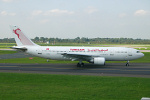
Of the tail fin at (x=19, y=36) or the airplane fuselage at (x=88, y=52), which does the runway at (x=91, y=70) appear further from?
the tail fin at (x=19, y=36)

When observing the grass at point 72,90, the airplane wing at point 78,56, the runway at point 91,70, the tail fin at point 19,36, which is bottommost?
the grass at point 72,90

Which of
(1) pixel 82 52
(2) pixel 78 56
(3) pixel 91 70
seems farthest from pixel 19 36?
(3) pixel 91 70

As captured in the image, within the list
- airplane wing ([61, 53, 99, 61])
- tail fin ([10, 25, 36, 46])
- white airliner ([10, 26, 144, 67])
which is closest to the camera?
airplane wing ([61, 53, 99, 61])

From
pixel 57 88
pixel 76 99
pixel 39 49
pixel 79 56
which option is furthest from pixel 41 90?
pixel 39 49

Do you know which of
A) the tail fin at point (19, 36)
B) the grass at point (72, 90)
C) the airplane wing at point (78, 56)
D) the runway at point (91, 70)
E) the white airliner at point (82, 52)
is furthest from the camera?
the tail fin at point (19, 36)

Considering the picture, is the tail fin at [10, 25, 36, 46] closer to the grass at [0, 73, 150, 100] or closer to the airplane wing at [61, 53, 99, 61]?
the airplane wing at [61, 53, 99, 61]

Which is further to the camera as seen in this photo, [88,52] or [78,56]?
[88,52]

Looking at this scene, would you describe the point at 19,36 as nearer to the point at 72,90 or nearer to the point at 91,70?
the point at 91,70

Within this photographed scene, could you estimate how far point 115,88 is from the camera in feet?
53.7

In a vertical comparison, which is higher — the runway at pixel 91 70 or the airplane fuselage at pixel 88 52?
the airplane fuselage at pixel 88 52

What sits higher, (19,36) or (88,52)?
(19,36)

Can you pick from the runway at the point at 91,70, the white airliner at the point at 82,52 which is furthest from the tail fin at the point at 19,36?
the runway at the point at 91,70

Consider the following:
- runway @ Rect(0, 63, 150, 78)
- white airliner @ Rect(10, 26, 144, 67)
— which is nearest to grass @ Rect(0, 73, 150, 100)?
runway @ Rect(0, 63, 150, 78)

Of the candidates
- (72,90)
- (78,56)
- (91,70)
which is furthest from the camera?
(78,56)
